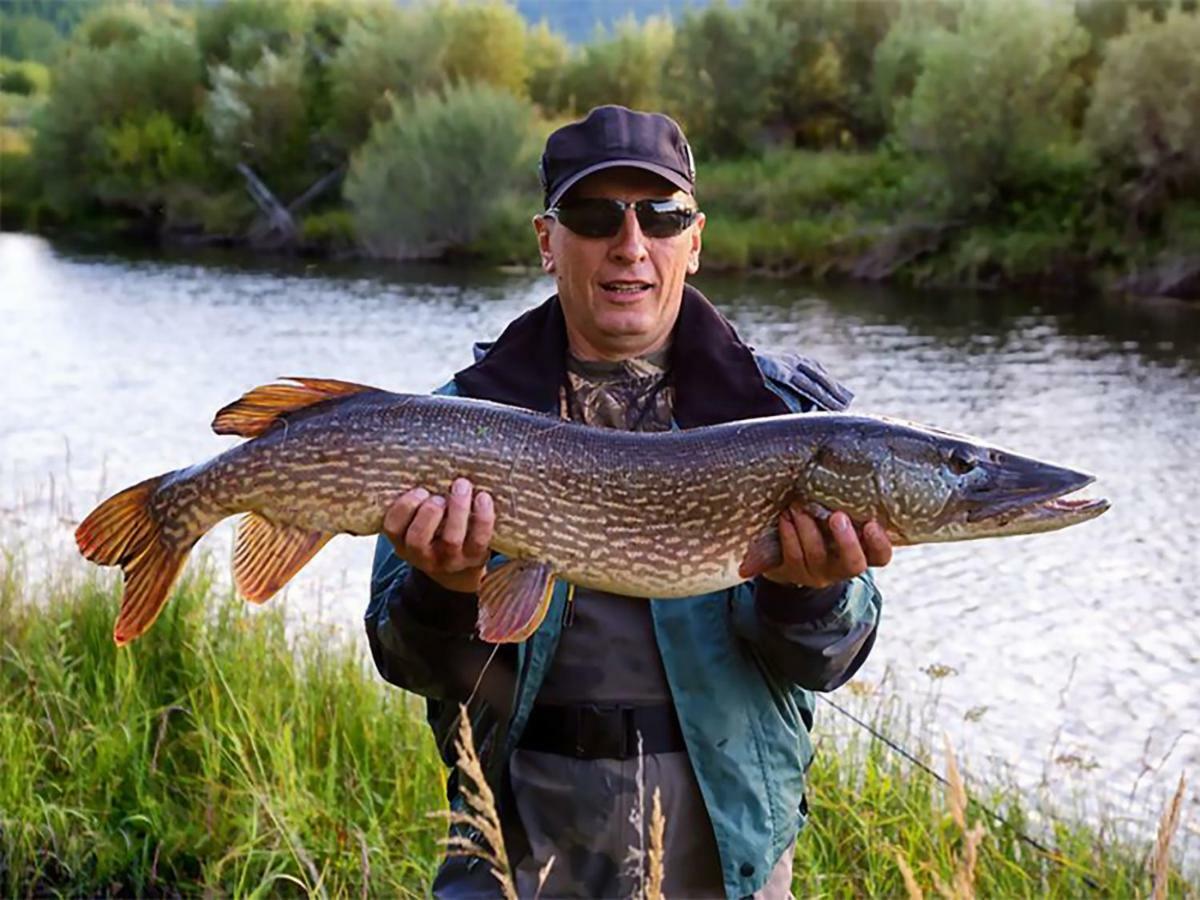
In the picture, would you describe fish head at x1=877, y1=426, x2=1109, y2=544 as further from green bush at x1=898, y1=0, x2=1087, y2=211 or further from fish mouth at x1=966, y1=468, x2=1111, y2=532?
green bush at x1=898, y1=0, x2=1087, y2=211

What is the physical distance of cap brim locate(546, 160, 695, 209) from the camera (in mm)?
2039

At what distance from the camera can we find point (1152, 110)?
2072 cm

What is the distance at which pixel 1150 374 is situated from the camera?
13.2 m

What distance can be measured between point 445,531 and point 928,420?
9.93 meters

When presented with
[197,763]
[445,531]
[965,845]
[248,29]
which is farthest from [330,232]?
[965,845]

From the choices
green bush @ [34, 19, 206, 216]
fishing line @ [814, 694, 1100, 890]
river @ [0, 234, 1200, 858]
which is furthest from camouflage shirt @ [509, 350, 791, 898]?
green bush @ [34, 19, 206, 216]

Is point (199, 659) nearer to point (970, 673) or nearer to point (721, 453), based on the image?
point (721, 453)

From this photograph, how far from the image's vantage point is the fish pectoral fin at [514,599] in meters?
1.83

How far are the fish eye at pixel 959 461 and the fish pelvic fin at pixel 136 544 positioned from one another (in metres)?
1.20

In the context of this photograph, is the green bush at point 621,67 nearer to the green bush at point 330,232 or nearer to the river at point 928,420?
the green bush at point 330,232

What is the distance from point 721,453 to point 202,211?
31.9 meters

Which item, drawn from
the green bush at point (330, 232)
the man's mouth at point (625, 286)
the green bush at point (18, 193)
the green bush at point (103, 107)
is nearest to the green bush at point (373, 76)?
the green bush at point (330, 232)

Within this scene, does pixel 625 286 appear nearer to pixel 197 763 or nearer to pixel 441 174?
pixel 197 763

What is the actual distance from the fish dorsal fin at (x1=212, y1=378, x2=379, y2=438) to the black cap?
47 centimetres
